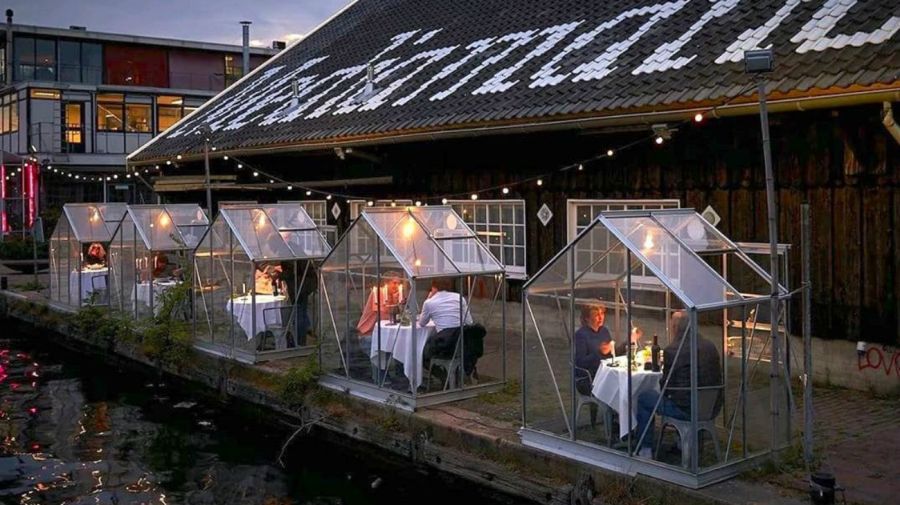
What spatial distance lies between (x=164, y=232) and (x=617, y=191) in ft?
28.9

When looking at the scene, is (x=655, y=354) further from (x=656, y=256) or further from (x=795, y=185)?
(x=795, y=185)

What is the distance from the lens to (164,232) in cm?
1753

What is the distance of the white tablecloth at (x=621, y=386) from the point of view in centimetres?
802

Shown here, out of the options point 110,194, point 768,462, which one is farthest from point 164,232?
point 110,194

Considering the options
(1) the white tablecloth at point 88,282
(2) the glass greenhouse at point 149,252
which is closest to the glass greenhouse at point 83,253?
(1) the white tablecloth at point 88,282

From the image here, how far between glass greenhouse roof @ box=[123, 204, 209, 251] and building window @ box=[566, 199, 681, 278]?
719cm

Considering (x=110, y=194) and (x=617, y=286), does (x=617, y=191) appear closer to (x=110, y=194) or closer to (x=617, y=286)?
(x=617, y=286)

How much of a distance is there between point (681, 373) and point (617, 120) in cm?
488

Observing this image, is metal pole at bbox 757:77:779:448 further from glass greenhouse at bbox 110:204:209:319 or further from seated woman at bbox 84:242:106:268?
seated woman at bbox 84:242:106:268

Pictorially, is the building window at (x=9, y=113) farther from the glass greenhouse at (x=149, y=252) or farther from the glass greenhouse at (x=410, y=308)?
the glass greenhouse at (x=410, y=308)

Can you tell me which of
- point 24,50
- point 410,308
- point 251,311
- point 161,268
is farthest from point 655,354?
point 24,50

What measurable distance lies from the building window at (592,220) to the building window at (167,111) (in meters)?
32.1

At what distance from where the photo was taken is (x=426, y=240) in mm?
11383

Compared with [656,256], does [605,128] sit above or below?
above
